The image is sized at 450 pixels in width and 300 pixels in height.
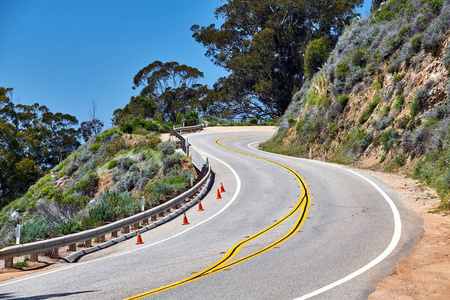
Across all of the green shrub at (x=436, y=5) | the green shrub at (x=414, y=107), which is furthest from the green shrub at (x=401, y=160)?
the green shrub at (x=436, y=5)

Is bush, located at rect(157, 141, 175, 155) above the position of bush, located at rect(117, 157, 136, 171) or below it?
above

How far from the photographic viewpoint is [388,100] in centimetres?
2525

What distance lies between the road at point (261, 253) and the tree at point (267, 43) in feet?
152

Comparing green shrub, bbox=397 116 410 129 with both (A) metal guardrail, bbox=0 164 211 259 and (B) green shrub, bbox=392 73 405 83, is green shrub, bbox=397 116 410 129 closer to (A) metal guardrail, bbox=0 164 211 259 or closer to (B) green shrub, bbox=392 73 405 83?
(B) green shrub, bbox=392 73 405 83

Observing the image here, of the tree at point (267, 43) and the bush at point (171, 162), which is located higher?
the tree at point (267, 43)

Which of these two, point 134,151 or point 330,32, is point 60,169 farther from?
point 330,32

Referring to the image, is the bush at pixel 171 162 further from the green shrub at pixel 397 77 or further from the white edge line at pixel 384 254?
the white edge line at pixel 384 254

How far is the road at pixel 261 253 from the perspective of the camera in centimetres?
771

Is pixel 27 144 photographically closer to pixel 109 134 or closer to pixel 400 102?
pixel 109 134

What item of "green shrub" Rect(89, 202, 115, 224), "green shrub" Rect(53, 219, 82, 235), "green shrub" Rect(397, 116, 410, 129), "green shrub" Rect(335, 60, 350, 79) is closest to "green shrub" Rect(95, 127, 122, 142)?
"green shrub" Rect(335, 60, 350, 79)

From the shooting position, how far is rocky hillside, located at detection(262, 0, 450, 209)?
20.0 meters

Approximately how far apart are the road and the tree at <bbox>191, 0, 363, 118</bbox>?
152 ft

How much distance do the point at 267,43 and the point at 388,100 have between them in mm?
39358

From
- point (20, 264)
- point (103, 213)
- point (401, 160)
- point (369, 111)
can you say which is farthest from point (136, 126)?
point (20, 264)
